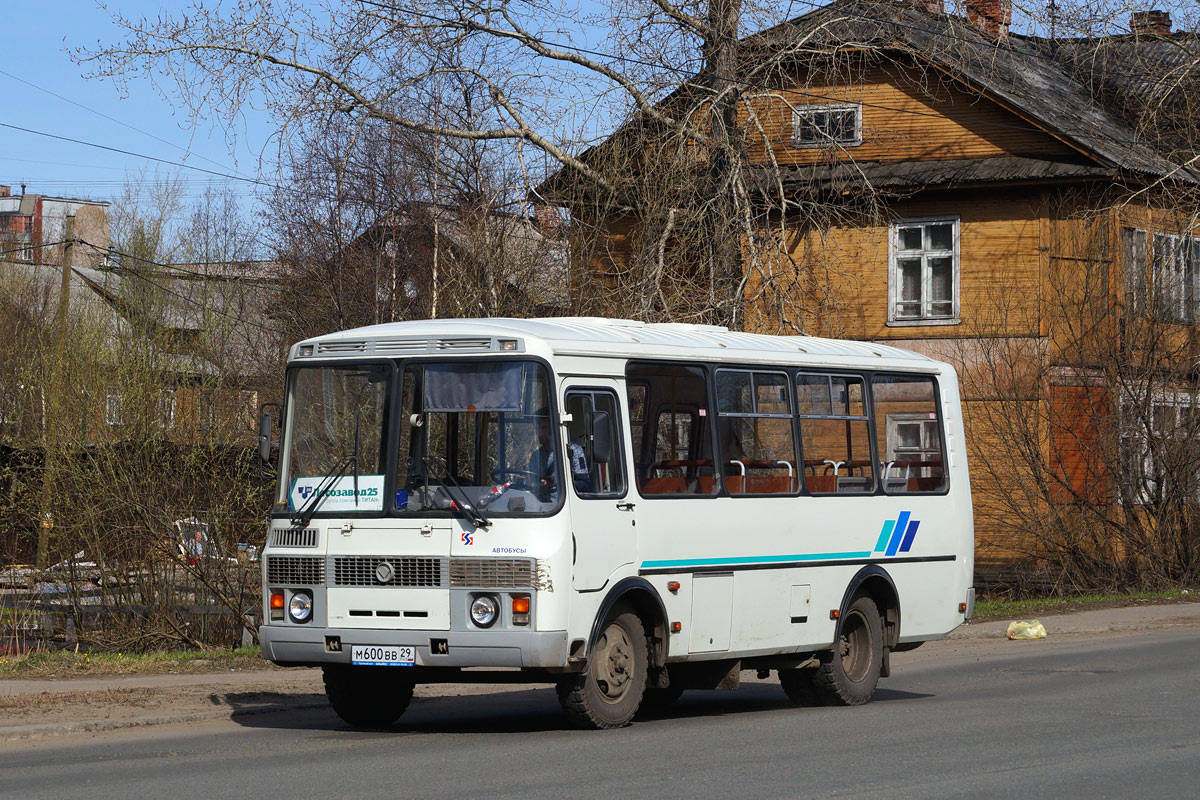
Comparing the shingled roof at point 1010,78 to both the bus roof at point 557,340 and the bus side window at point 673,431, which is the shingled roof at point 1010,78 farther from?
the bus side window at point 673,431

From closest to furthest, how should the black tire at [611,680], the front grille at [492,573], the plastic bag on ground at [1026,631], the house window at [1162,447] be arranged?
the front grille at [492,573] < the black tire at [611,680] < the plastic bag on ground at [1026,631] < the house window at [1162,447]

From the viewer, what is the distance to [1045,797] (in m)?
8.29

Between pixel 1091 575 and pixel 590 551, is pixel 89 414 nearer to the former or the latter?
pixel 590 551

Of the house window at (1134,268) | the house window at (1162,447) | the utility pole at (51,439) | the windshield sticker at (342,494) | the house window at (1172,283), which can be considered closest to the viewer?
the windshield sticker at (342,494)

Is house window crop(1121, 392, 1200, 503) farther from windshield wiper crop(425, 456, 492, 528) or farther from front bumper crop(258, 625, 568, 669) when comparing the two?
front bumper crop(258, 625, 568, 669)

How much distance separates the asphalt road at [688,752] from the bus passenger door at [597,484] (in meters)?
1.17

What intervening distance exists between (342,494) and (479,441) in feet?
3.43

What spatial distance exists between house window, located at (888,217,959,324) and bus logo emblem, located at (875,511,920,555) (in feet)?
62.1

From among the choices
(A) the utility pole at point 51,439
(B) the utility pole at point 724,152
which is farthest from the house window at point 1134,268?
(A) the utility pole at point 51,439

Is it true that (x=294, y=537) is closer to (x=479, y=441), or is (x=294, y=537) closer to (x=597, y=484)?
(x=479, y=441)

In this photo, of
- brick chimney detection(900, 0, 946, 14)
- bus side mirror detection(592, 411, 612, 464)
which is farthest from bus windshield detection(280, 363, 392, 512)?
brick chimney detection(900, 0, 946, 14)

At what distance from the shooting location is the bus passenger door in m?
10.8

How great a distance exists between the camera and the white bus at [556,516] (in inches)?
418

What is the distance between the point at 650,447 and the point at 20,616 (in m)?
12.0
